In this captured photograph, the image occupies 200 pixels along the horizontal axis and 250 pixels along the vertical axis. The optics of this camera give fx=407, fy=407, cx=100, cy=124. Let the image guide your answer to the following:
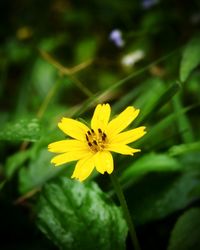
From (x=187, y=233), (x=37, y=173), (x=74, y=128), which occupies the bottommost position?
(x=187, y=233)

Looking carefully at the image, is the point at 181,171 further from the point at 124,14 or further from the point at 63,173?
the point at 124,14

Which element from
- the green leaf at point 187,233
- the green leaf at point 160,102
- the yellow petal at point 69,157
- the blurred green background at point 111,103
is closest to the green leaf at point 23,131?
the blurred green background at point 111,103

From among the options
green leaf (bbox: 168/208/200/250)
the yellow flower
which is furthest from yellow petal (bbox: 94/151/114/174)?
green leaf (bbox: 168/208/200/250)

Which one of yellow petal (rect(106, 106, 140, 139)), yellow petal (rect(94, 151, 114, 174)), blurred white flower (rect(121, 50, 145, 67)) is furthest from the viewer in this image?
blurred white flower (rect(121, 50, 145, 67))

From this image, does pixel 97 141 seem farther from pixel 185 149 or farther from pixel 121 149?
pixel 185 149

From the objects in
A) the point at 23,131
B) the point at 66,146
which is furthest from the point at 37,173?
the point at 66,146

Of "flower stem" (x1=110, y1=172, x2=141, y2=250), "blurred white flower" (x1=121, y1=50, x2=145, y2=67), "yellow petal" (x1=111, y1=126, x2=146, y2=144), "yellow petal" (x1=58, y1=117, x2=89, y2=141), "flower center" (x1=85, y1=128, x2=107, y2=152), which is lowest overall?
"flower stem" (x1=110, y1=172, x2=141, y2=250)

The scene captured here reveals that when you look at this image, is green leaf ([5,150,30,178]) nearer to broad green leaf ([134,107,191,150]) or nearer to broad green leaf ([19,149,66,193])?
broad green leaf ([19,149,66,193])


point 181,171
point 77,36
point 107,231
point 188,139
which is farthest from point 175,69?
point 77,36
